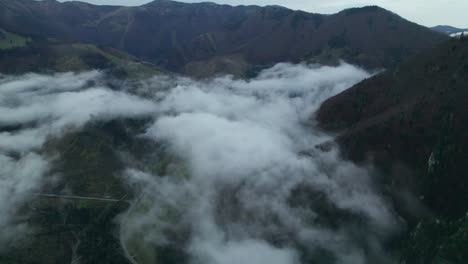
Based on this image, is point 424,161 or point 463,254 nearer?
point 463,254

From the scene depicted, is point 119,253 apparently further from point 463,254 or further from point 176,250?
point 463,254

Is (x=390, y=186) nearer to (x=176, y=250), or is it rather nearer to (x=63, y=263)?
(x=176, y=250)

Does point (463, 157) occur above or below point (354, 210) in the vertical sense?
above

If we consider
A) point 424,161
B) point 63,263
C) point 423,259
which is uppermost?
point 424,161

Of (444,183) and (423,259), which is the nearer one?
(423,259)

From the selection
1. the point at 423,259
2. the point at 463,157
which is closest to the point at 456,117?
the point at 463,157

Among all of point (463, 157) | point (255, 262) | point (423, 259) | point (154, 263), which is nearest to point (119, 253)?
point (154, 263)

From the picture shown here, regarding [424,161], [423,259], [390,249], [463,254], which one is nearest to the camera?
[463,254]

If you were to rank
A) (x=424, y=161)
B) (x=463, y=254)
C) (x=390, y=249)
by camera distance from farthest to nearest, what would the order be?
(x=424, y=161) → (x=390, y=249) → (x=463, y=254)

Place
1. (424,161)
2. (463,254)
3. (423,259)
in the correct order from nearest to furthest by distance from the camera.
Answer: (463,254)
(423,259)
(424,161)

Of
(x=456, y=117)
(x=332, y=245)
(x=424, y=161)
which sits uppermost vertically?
(x=456, y=117)

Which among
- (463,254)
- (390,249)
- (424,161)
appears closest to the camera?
(463,254)
